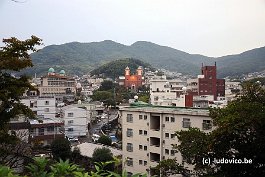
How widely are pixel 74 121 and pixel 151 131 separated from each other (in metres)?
13.6

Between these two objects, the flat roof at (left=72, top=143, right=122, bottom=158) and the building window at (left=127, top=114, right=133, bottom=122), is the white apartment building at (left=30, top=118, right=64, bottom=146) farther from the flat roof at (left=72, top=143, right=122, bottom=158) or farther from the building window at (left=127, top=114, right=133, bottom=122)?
the building window at (left=127, top=114, right=133, bottom=122)

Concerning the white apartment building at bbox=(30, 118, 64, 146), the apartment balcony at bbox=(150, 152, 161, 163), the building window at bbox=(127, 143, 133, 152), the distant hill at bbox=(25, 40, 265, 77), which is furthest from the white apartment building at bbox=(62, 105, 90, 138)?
the distant hill at bbox=(25, 40, 265, 77)

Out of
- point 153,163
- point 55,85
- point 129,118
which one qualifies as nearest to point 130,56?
point 55,85

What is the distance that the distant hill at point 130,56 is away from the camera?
117062 mm

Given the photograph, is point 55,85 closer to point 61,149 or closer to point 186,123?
point 61,149

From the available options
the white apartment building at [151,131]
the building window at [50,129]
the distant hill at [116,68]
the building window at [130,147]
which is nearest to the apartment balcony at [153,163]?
the white apartment building at [151,131]

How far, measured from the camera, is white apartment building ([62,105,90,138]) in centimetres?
2728

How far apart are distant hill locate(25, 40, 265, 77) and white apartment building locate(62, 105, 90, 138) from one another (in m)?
70.0

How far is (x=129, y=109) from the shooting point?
16.4m

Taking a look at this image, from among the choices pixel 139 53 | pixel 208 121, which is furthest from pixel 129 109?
pixel 139 53

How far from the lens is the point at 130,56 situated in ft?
557

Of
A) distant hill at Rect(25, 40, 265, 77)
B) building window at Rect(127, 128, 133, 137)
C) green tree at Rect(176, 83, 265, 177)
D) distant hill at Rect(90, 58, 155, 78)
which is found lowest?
building window at Rect(127, 128, 133, 137)

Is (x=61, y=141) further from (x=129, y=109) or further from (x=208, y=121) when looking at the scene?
(x=208, y=121)

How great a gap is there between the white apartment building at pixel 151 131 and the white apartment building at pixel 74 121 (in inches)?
463
